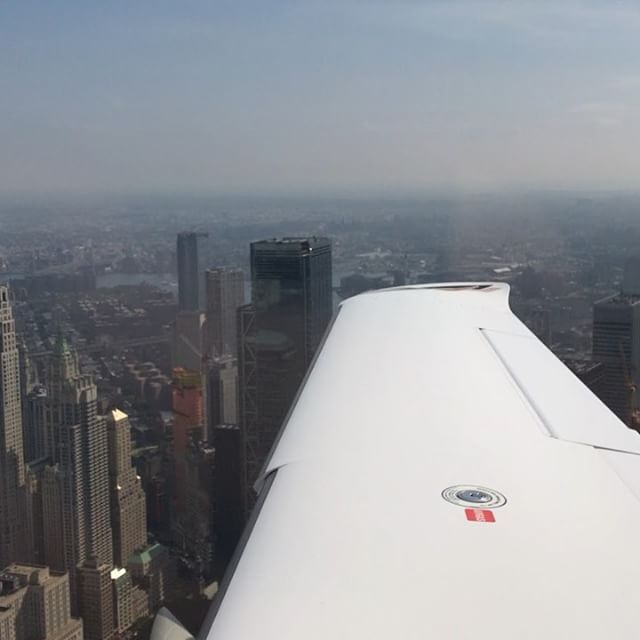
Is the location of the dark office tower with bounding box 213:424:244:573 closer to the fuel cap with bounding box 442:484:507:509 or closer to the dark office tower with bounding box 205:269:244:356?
the dark office tower with bounding box 205:269:244:356

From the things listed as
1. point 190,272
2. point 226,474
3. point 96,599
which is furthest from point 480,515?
point 190,272

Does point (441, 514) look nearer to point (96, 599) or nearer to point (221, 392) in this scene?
point (96, 599)

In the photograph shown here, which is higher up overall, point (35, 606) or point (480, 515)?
point (480, 515)

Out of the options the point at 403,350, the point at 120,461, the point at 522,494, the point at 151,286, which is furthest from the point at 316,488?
the point at 151,286

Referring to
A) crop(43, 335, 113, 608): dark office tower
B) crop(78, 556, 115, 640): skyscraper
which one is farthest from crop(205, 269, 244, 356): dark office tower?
crop(78, 556, 115, 640): skyscraper

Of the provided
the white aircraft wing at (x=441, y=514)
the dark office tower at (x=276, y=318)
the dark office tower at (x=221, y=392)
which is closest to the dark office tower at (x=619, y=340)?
the dark office tower at (x=276, y=318)

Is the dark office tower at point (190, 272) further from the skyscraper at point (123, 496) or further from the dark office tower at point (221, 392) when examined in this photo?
the skyscraper at point (123, 496)

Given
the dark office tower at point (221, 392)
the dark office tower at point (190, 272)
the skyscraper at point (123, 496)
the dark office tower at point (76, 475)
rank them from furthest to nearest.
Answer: the dark office tower at point (190, 272)
the dark office tower at point (221, 392)
the skyscraper at point (123, 496)
the dark office tower at point (76, 475)

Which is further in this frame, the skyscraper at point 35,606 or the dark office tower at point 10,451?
the dark office tower at point 10,451
